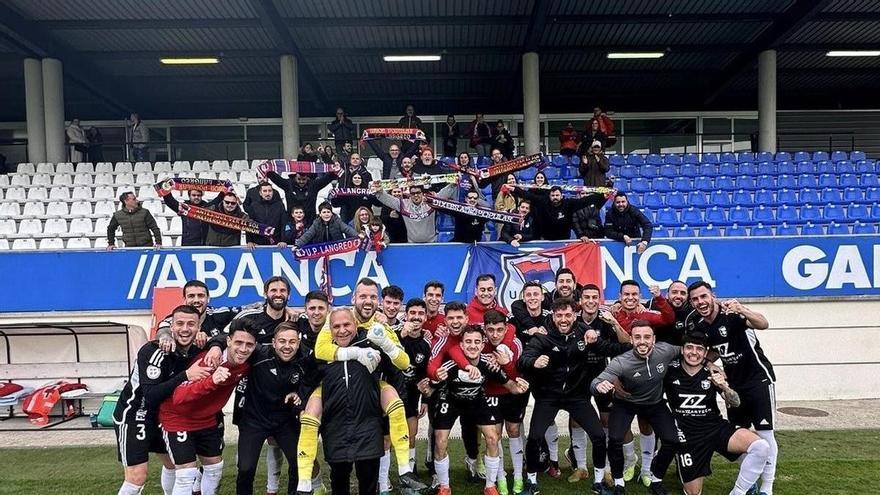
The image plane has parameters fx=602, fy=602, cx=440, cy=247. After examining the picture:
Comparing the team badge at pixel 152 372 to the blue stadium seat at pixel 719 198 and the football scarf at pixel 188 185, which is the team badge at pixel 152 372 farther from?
the blue stadium seat at pixel 719 198

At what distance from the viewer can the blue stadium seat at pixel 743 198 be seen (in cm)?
1328

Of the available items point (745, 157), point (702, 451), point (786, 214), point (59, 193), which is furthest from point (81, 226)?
point (745, 157)

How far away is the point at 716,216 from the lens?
12305 millimetres

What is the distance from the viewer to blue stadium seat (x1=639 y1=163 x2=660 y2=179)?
49.6 feet

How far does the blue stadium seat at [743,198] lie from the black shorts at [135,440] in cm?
1240

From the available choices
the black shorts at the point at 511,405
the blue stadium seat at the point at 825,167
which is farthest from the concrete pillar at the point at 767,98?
the black shorts at the point at 511,405

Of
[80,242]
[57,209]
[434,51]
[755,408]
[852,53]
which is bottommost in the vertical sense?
[755,408]

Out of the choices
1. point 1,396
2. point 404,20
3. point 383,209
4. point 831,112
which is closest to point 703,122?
point 831,112

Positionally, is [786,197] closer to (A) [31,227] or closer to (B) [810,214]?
(B) [810,214]

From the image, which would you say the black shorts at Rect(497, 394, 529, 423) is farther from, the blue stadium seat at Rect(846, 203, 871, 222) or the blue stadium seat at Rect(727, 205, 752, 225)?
the blue stadium seat at Rect(846, 203, 871, 222)

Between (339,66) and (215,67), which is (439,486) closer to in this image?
(339,66)

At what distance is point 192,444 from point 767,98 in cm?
1777

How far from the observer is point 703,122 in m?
22.5

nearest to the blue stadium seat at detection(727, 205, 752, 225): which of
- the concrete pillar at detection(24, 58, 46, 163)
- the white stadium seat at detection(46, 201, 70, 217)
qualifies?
the white stadium seat at detection(46, 201, 70, 217)
